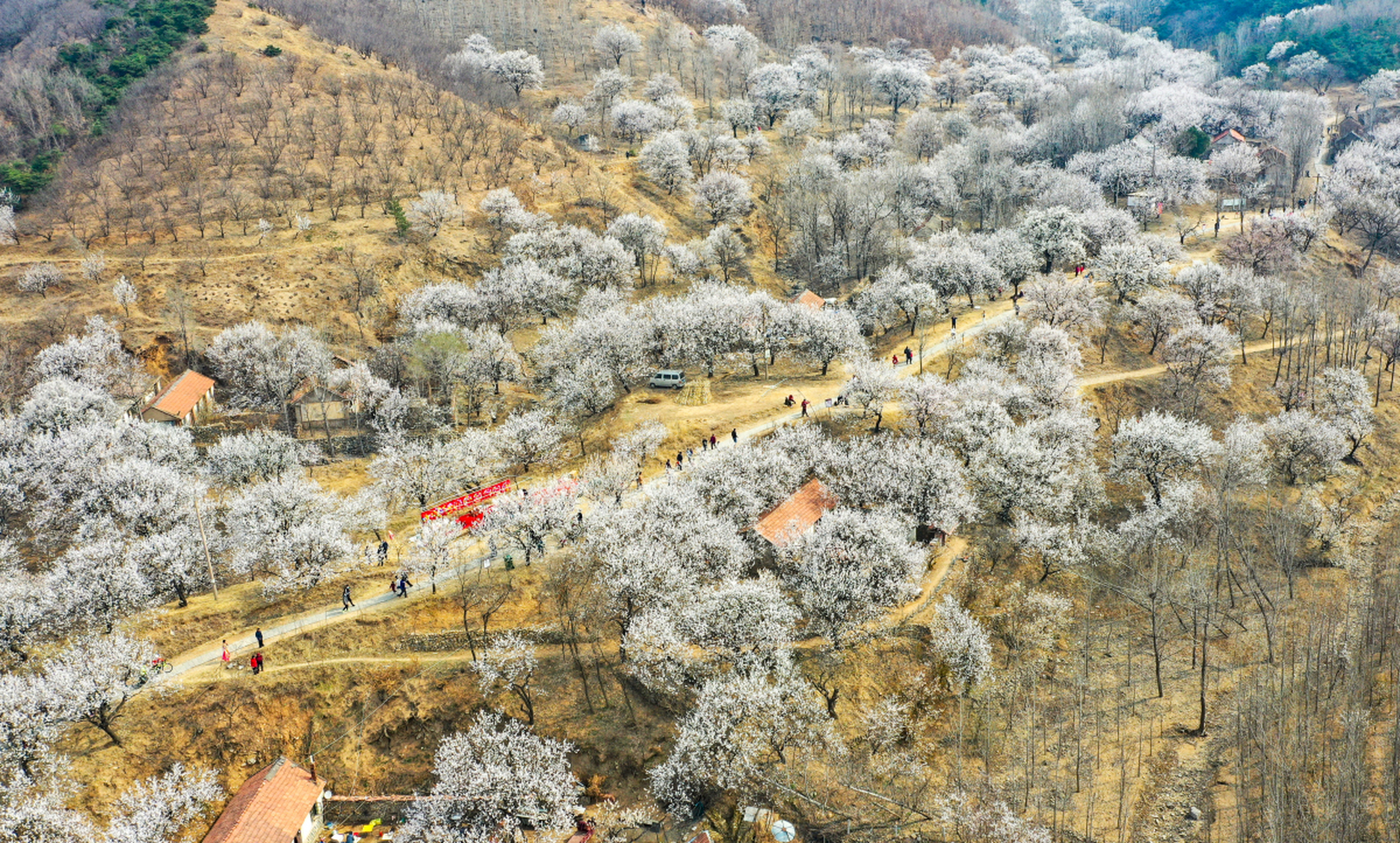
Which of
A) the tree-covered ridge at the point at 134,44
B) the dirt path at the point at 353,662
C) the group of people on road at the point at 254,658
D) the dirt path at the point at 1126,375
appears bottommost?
the dirt path at the point at 353,662

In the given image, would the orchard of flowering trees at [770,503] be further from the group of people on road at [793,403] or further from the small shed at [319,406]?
the small shed at [319,406]

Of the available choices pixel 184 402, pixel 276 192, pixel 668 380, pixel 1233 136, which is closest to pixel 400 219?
pixel 276 192

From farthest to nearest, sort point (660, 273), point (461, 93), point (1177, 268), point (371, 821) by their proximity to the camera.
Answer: point (461, 93) → point (660, 273) → point (1177, 268) → point (371, 821)

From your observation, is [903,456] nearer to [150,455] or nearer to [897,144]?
[150,455]

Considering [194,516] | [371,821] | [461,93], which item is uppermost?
[461,93]

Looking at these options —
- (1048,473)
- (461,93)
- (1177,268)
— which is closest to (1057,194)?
(1177,268)

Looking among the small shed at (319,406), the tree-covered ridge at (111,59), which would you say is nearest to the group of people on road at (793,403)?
the small shed at (319,406)
